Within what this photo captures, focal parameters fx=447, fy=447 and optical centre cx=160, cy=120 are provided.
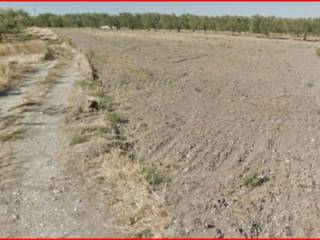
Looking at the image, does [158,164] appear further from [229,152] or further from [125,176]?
[229,152]

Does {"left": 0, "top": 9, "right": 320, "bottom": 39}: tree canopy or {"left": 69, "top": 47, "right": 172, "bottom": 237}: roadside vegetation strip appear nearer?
{"left": 69, "top": 47, "right": 172, "bottom": 237}: roadside vegetation strip

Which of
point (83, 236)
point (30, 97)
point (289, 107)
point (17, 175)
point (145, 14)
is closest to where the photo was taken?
point (83, 236)

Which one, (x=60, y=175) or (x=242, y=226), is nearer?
(x=242, y=226)

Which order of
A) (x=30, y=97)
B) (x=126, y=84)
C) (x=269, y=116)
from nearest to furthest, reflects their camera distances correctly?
1. (x=269, y=116)
2. (x=30, y=97)
3. (x=126, y=84)

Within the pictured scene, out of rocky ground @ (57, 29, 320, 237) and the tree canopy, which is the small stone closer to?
rocky ground @ (57, 29, 320, 237)

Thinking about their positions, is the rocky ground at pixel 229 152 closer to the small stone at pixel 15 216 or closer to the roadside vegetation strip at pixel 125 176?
the roadside vegetation strip at pixel 125 176

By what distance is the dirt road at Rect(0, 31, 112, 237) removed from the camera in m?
6.02

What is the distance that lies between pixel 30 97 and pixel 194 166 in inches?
344

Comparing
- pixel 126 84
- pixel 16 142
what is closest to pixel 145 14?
pixel 126 84

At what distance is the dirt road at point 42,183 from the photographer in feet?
19.7

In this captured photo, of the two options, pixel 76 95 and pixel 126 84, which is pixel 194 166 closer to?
pixel 76 95

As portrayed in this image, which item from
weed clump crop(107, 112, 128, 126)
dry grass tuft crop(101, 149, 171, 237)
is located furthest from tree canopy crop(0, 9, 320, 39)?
dry grass tuft crop(101, 149, 171, 237)

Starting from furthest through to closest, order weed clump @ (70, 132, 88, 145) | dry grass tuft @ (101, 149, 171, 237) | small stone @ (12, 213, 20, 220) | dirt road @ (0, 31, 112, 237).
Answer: weed clump @ (70, 132, 88, 145), small stone @ (12, 213, 20, 220), dirt road @ (0, 31, 112, 237), dry grass tuft @ (101, 149, 171, 237)

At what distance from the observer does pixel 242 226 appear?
5820 mm
